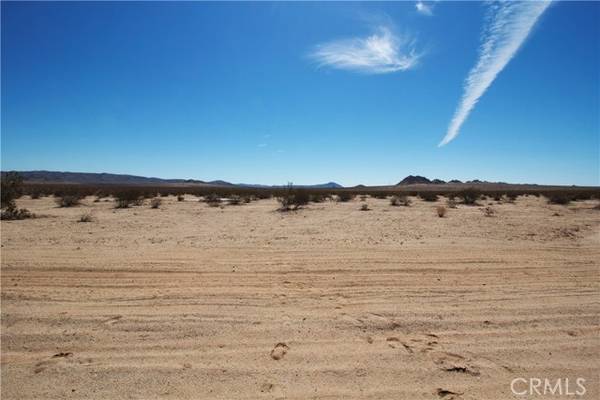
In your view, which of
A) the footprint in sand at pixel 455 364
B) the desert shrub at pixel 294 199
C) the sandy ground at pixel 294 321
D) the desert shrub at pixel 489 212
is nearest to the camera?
the sandy ground at pixel 294 321

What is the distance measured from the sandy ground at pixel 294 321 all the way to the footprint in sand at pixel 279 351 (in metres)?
0.03

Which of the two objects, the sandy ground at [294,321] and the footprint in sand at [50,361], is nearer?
the sandy ground at [294,321]

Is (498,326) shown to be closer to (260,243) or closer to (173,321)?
(173,321)

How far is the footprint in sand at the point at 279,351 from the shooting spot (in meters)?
3.70

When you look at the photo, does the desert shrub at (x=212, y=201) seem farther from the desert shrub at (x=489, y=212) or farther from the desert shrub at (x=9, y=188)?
the desert shrub at (x=489, y=212)

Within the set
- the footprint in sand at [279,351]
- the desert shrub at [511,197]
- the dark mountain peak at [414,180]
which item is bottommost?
the footprint in sand at [279,351]

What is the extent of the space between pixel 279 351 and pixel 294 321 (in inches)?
29.7

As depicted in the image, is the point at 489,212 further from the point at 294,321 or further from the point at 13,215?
the point at 13,215

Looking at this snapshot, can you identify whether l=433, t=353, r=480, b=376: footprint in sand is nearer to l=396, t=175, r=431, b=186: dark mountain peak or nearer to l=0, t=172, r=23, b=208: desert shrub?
l=0, t=172, r=23, b=208: desert shrub

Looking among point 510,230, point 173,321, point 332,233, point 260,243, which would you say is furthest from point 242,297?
point 510,230

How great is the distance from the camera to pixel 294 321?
4.55 metres

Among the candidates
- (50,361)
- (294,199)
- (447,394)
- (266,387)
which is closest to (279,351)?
(266,387)

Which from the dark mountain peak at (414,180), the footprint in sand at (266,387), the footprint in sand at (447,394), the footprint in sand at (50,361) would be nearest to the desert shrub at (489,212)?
the footprint in sand at (447,394)

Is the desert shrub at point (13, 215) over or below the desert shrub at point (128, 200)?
below
